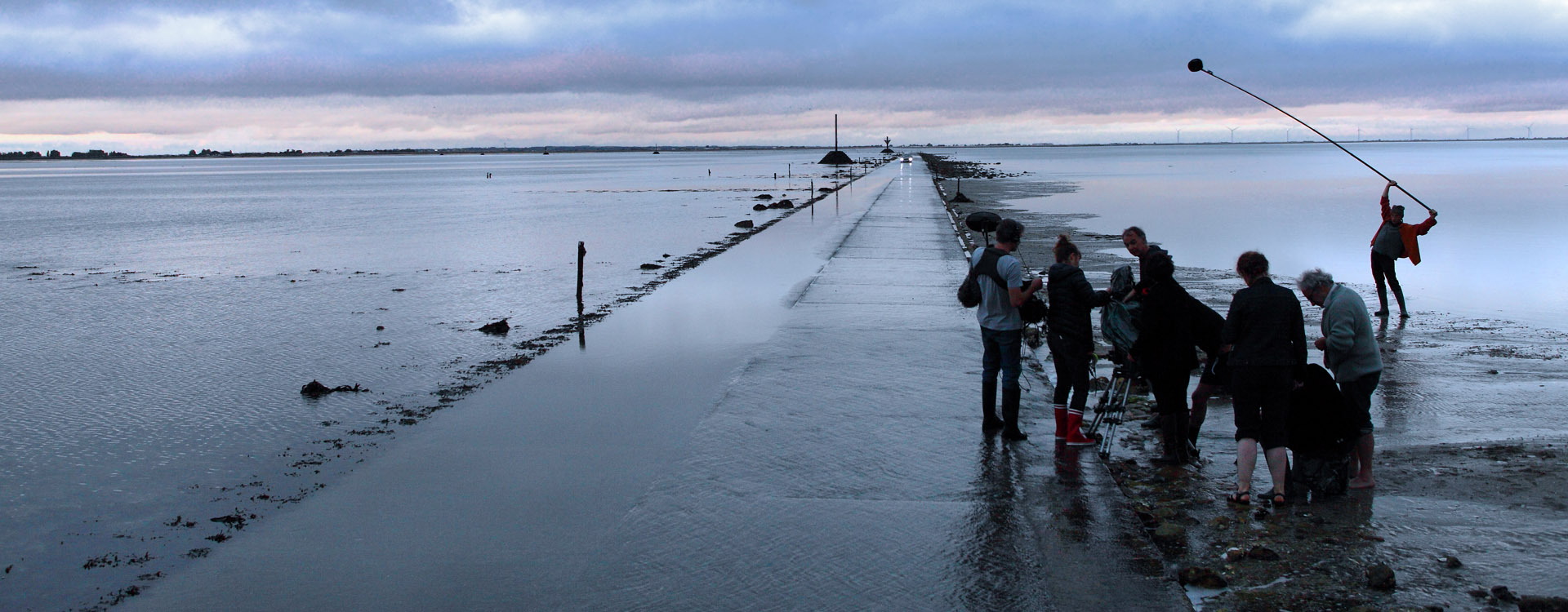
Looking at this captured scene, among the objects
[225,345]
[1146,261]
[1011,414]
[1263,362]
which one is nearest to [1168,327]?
→ [1146,261]

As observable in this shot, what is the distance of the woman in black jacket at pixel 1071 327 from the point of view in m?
6.63

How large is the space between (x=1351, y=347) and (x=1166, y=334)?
0.94 meters

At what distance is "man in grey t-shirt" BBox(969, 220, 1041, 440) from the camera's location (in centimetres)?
672

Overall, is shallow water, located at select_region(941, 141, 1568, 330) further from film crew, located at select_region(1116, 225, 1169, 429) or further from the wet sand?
film crew, located at select_region(1116, 225, 1169, 429)

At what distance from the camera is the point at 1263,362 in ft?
18.5

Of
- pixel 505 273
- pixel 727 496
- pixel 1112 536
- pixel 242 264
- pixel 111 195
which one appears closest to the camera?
pixel 1112 536

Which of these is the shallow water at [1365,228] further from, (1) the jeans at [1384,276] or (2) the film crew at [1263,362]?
(2) the film crew at [1263,362]

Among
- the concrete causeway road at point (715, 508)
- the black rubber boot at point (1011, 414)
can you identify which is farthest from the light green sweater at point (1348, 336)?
the black rubber boot at point (1011, 414)

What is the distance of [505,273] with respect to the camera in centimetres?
2189

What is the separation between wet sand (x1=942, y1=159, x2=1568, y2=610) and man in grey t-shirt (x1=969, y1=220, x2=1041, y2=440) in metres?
0.74

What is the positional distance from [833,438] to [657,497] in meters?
1.55

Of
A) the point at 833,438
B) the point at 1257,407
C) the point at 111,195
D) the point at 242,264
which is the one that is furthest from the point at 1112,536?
the point at 111,195

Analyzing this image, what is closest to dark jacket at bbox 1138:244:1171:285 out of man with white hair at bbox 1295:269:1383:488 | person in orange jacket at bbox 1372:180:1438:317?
man with white hair at bbox 1295:269:1383:488

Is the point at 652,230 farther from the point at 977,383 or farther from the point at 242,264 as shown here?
the point at 977,383
